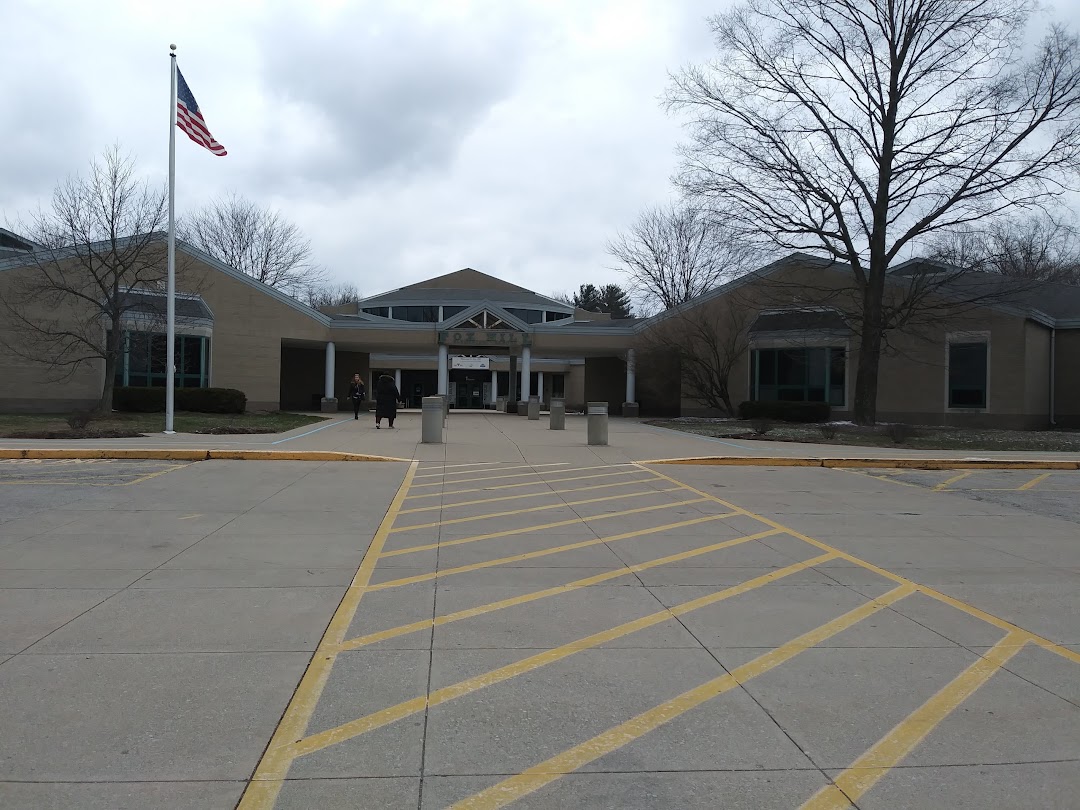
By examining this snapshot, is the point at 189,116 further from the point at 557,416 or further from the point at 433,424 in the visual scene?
the point at 557,416

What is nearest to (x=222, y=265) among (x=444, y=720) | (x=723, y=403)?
(x=723, y=403)

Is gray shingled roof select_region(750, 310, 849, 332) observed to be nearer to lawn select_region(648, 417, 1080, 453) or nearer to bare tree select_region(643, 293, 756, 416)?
bare tree select_region(643, 293, 756, 416)

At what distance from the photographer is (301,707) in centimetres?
414

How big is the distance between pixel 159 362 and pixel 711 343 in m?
21.4

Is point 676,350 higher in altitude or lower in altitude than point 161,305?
lower

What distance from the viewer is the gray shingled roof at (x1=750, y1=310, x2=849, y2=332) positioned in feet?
108

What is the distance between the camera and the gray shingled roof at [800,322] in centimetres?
3297

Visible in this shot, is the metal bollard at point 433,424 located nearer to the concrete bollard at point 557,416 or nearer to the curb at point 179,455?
the curb at point 179,455

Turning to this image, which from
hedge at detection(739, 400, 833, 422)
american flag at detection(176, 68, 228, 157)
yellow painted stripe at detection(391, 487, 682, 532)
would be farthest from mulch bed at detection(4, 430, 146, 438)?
hedge at detection(739, 400, 833, 422)

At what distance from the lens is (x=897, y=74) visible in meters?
27.2

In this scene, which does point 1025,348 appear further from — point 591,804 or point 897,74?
point 591,804

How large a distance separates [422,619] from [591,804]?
2.64m

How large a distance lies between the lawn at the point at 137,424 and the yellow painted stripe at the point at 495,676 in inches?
676

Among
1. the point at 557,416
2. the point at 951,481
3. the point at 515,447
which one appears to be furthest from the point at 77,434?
the point at 951,481
